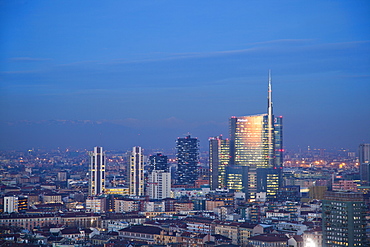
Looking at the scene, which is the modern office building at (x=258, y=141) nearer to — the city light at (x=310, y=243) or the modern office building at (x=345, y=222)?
the city light at (x=310, y=243)

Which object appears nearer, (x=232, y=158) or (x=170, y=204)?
(x=170, y=204)

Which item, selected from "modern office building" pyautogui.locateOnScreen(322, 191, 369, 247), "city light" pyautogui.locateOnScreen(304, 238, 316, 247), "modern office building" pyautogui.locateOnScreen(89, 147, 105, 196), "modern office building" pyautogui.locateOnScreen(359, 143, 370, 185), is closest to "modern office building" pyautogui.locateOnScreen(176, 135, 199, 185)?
"modern office building" pyautogui.locateOnScreen(89, 147, 105, 196)

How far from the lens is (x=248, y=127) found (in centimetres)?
5325

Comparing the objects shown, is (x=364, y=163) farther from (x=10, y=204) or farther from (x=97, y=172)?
(x=10, y=204)

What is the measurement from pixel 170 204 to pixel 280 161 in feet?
45.9

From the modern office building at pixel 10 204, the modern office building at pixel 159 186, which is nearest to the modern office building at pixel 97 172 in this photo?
the modern office building at pixel 159 186

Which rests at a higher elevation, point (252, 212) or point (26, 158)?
point (26, 158)

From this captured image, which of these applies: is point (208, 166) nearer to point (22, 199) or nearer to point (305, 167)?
point (305, 167)

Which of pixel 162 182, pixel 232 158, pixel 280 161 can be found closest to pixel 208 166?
pixel 232 158

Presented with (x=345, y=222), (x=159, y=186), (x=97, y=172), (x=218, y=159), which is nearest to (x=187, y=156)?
(x=218, y=159)

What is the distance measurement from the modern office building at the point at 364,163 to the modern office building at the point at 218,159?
359 inches

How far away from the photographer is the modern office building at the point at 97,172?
144ft

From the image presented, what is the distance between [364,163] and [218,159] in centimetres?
1092

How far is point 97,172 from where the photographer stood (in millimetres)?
44188
